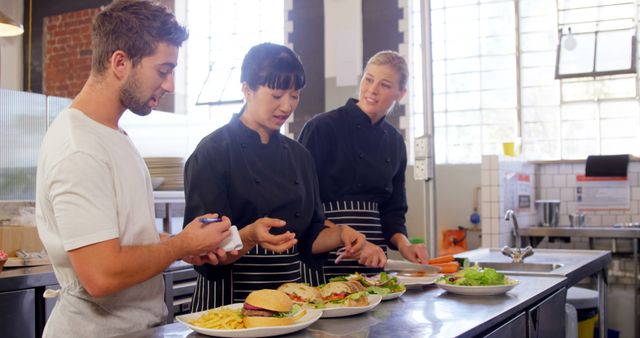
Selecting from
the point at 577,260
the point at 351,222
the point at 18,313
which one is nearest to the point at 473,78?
the point at 577,260

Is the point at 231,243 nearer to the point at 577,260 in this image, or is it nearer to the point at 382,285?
the point at 382,285

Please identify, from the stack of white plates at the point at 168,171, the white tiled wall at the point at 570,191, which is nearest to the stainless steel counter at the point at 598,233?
the white tiled wall at the point at 570,191

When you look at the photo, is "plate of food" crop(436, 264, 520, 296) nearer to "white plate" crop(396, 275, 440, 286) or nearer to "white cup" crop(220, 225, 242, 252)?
"white plate" crop(396, 275, 440, 286)

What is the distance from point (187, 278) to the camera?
4.42 metres

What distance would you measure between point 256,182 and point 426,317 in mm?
698

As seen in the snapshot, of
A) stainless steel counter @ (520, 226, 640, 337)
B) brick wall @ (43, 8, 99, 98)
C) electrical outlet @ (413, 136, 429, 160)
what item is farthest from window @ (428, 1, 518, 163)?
brick wall @ (43, 8, 99, 98)

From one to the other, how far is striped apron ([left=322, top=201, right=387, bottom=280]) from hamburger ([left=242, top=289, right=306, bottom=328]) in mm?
1229

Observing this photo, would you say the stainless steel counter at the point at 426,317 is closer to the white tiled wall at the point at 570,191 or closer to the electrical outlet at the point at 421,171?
the electrical outlet at the point at 421,171

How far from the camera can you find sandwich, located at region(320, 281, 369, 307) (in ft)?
6.34

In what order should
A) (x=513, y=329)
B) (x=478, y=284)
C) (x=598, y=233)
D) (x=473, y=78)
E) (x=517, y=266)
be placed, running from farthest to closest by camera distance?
(x=473, y=78) < (x=598, y=233) < (x=517, y=266) < (x=478, y=284) < (x=513, y=329)

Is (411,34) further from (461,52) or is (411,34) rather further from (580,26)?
(580,26)

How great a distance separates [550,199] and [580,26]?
167 cm

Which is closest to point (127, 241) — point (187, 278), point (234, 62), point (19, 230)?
point (19, 230)

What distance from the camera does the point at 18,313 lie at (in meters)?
3.33
